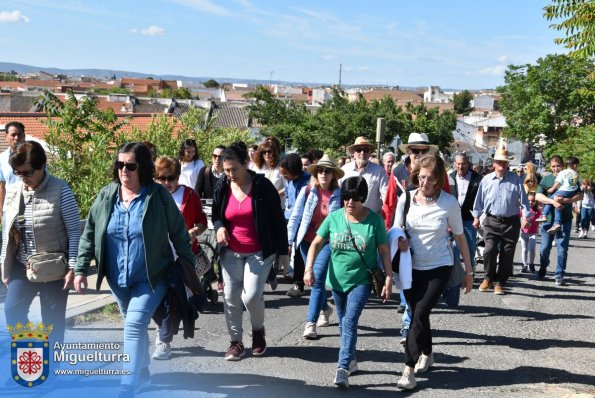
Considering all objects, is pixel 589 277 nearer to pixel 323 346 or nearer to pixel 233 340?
pixel 323 346

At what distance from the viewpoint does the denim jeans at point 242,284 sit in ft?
20.5

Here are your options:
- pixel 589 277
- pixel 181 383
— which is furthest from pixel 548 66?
pixel 181 383

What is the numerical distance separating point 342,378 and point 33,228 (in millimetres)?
2483

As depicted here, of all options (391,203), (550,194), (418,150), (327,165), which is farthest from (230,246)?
(550,194)

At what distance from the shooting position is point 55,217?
17.7ft

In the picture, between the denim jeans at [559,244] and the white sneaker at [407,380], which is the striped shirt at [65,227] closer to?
the white sneaker at [407,380]

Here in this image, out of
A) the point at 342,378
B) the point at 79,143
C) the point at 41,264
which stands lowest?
the point at 342,378

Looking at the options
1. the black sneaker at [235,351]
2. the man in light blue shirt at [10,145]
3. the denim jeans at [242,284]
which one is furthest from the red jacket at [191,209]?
the man in light blue shirt at [10,145]

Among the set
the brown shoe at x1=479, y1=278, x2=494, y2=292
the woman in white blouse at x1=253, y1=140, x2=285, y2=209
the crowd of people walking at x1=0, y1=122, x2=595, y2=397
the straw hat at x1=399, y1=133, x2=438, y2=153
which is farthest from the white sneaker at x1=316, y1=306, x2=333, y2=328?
the brown shoe at x1=479, y1=278, x2=494, y2=292

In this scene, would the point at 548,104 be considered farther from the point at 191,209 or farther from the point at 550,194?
the point at 191,209

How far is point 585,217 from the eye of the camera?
19547 mm

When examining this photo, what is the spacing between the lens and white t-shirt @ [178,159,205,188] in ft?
31.3

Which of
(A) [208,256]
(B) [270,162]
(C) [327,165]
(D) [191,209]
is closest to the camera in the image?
(D) [191,209]

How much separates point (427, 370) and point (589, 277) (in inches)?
254
